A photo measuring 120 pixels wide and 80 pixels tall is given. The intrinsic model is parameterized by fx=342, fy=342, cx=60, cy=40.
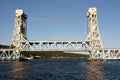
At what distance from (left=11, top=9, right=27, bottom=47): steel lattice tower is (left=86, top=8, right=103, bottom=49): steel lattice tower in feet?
105

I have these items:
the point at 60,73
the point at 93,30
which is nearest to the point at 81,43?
the point at 93,30

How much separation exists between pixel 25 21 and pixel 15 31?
12.3 metres

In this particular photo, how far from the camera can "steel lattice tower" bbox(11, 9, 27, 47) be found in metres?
164

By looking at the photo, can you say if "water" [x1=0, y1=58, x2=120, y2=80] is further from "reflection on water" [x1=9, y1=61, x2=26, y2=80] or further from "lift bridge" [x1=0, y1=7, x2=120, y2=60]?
"lift bridge" [x1=0, y1=7, x2=120, y2=60]

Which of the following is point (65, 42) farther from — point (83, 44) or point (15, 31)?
point (15, 31)

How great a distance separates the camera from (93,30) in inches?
6378

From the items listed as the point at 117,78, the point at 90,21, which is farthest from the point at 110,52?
the point at 117,78

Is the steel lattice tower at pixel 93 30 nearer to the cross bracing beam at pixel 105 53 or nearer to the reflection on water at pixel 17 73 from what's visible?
the cross bracing beam at pixel 105 53

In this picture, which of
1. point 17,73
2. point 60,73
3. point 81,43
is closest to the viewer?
point 17,73

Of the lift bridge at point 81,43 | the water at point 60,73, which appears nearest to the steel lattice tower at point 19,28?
the lift bridge at point 81,43

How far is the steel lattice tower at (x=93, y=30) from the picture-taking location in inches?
6277

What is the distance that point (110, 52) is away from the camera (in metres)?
162

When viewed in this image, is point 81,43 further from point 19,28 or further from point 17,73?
point 17,73

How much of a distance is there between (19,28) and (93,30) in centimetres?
3564
